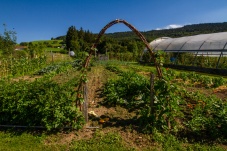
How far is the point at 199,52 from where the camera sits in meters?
19.1

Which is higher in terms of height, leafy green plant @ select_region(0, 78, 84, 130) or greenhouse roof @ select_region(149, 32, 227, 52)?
greenhouse roof @ select_region(149, 32, 227, 52)

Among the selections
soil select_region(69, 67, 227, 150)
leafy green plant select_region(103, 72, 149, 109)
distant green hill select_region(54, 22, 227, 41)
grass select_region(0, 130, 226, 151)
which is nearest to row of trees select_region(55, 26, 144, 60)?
distant green hill select_region(54, 22, 227, 41)

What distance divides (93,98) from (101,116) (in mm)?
1626

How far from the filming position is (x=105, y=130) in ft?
17.7

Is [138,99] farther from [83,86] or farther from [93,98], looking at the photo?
[83,86]

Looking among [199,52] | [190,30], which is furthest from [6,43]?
[190,30]

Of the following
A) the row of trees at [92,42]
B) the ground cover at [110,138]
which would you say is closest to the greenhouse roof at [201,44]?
the ground cover at [110,138]

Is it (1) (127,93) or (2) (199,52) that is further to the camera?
(2) (199,52)

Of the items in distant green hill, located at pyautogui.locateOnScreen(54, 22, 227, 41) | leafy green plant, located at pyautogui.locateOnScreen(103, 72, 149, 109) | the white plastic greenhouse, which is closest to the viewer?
leafy green plant, located at pyautogui.locateOnScreen(103, 72, 149, 109)

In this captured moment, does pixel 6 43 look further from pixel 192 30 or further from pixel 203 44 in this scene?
pixel 192 30

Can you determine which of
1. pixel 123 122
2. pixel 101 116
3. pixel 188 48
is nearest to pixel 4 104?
pixel 101 116

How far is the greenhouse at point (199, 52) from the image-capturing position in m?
16.9

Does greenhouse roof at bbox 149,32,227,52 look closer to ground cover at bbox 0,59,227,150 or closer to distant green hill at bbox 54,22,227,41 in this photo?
ground cover at bbox 0,59,227,150

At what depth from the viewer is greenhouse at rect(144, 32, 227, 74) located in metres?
16.9
